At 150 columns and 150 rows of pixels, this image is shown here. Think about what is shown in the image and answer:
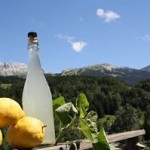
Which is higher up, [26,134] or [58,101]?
[58,101]

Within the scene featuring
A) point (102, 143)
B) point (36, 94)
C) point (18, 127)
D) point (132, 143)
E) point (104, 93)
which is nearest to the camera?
point (102, 143)

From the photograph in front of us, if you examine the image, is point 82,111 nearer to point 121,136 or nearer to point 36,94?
point 36,94

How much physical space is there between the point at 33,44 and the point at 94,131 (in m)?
0.49

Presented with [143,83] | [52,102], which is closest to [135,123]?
[143,83]

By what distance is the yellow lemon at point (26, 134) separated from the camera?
1.63 meters

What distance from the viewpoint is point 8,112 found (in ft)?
5.53

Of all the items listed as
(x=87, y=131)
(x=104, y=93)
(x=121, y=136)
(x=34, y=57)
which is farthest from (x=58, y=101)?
(x=104, y=93)

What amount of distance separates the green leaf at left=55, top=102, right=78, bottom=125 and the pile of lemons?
9 centimetres

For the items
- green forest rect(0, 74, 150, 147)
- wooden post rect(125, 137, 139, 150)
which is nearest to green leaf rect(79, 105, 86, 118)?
wooden post rect(125, 137, 139, 150)

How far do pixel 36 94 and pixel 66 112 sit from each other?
19 cm

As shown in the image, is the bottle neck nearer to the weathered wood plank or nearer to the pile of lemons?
the pile of lemons

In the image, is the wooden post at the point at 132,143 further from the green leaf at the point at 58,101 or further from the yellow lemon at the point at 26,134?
the yellow lemon at the point at 26,134

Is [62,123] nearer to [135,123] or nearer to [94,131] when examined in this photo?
[94,131]

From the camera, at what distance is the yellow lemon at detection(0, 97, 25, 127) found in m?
1.68
